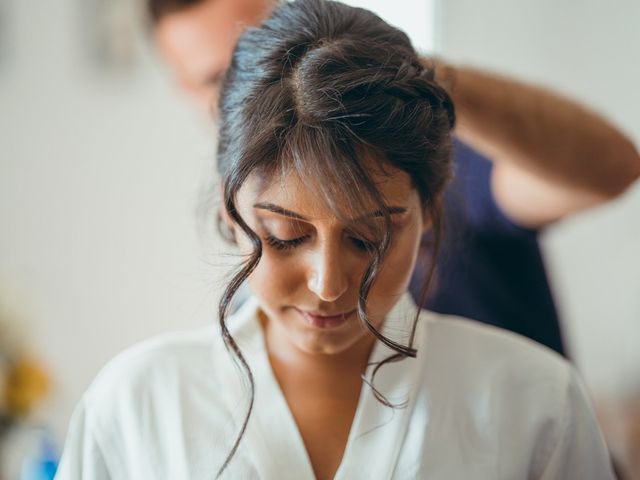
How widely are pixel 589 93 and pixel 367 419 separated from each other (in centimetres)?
155

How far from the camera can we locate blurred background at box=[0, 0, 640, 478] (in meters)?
1.89

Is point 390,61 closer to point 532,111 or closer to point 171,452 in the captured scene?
point 532,111

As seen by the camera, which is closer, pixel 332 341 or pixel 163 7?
pixel 332 341

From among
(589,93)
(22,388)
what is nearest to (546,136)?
(22,388)

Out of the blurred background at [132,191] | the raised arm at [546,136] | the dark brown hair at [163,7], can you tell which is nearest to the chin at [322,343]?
the raised arm at [546,136]

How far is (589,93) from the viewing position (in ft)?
6.79

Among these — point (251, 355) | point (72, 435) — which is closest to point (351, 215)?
point (251, 355)

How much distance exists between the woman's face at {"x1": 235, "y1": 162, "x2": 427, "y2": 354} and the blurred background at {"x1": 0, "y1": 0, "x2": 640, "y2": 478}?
1.11 metres

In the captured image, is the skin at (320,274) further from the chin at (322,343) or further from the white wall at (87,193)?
the white wall at (87,193)

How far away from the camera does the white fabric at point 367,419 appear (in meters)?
0.80

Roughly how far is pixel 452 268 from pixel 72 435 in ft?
2.06

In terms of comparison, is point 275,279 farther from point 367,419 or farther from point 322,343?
point 367,419

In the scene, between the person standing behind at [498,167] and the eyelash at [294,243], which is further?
the person standing behind at [498,167]

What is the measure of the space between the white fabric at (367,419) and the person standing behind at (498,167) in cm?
17
